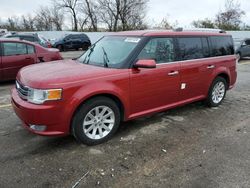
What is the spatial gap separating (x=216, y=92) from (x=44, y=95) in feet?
13.5

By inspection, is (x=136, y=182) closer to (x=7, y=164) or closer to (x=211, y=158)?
(x=211, y=158)

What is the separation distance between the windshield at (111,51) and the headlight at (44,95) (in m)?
1.11

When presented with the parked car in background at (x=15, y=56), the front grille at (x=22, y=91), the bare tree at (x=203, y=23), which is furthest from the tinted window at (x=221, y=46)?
the bare tree at (x=203, y=23)

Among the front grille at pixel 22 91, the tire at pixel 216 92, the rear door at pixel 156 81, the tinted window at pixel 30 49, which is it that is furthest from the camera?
the tinted window at pixel 30 49

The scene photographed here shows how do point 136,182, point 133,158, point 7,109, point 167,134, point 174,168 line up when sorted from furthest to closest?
point 7,109, point 167,134, point 133,158, point 174,168, point 136,182

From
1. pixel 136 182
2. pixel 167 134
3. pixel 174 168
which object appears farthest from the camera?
pixel 167 134

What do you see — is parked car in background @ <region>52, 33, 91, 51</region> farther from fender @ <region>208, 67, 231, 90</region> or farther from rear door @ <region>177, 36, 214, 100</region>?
rear door @ <region>177, 36, 214, 100</region>

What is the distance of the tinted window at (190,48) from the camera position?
5.43 metres

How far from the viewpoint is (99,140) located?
4.43 m

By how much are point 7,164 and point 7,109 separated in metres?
2.56

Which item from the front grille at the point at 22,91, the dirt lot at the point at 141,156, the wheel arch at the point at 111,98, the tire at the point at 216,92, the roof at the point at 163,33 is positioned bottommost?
the dirt lot at the point at 141,156

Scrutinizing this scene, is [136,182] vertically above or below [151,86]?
below

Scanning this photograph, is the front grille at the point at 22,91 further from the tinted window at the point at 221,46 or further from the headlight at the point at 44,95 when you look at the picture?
the tinted window at the point at 221,46

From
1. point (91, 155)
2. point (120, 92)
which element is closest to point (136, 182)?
point (91, 155)
